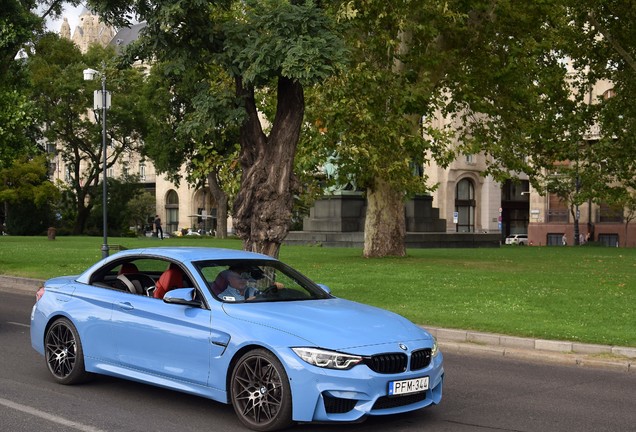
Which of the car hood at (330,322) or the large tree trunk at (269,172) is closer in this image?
the car hood at (330,322)

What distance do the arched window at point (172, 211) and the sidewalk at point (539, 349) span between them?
96.1 meters

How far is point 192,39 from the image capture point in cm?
1778

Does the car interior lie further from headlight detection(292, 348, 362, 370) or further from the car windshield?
headlight detection(292, 348, 362, 370)

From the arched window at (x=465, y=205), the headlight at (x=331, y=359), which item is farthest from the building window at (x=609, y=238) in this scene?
the headlight at (x=331, y=359)

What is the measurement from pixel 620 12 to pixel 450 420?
25.3m

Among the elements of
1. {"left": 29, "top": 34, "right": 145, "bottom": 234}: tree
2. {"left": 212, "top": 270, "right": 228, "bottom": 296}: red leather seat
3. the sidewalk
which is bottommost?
the sidewalk

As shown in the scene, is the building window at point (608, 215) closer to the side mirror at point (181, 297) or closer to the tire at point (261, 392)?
the side mirror at point (181, 297)

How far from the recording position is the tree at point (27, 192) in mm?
61125

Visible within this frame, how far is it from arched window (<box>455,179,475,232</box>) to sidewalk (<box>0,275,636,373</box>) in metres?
79.9

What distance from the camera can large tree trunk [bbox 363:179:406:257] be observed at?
1241 inches

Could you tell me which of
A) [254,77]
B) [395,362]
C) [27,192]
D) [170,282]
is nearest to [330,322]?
[395,362]

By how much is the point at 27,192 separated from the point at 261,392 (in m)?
57.5

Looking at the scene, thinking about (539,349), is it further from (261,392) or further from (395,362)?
(261,392)

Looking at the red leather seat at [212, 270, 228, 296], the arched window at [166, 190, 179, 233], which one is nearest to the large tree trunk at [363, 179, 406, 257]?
the red leather seat at [212, 270, 228, 296]
